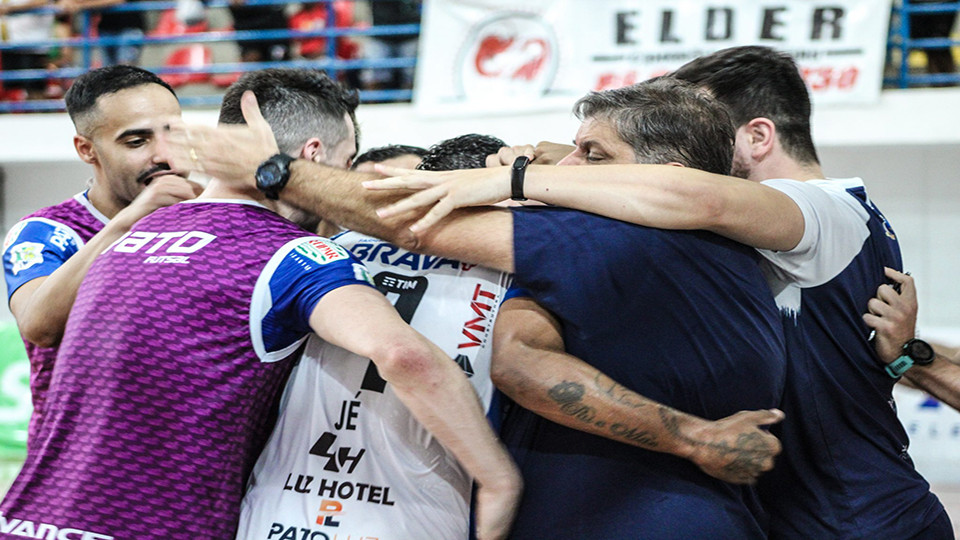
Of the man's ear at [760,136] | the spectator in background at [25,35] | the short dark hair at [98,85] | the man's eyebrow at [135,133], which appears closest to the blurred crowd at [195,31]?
the spectator in background at [25,35]

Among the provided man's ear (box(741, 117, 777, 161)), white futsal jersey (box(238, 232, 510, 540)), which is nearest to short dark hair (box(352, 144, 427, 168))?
man's ear (box(741, 117, 777, 161))

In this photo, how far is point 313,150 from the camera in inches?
97.3

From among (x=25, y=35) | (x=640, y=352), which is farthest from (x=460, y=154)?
(x=25, y=35)

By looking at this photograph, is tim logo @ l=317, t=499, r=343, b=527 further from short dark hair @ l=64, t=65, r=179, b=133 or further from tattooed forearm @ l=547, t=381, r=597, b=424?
short dark hair @ l=64, t=65, r=179, b=133

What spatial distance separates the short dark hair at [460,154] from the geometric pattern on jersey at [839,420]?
0.81m

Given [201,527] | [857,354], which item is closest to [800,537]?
[857,354]

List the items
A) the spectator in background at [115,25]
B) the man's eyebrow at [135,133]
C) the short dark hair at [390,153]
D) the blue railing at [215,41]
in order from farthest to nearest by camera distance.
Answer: the spectator in background at [115,25], the blue railing at [215,41], the short dark hair at [390,153], the man's eyebrow at [135,133]

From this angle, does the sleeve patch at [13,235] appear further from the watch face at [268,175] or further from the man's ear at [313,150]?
the watch face at [268,175]

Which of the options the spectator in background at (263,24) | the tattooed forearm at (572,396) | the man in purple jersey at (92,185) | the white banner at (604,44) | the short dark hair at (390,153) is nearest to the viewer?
the tattooed forearm at (572,396)

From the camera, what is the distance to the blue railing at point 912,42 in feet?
26.0

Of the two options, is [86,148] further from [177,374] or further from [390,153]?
[177,374]

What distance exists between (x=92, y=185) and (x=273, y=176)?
1.64 metres

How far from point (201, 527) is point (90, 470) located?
0.94 feet

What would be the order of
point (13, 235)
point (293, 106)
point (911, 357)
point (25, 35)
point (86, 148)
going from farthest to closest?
point (25, 35), point (86, 148), point (13, 235), point (911, 357), point (293, 106)
